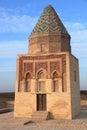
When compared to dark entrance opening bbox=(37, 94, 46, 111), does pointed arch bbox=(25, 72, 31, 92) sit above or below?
above

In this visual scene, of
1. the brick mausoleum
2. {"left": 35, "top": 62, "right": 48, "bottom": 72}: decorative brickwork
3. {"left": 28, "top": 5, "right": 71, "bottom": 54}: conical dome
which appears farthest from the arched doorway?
{"left": 28, "top": 5, "right": 71, "bottom": 54}: conical dome

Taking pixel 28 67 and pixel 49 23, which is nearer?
pixel 28 67

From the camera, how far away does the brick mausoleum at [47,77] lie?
15.0 m

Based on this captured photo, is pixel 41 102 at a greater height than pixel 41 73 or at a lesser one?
lesser

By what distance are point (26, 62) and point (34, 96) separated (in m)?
2.69

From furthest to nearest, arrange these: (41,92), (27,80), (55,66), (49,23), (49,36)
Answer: (49,23) < (49,36) < (27,80) < (55,66) < (41,92)

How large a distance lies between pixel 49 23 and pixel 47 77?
15.0ft

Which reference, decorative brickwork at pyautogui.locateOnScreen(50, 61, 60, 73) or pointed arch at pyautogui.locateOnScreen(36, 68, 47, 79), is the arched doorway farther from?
decorative brickwork at pyautogui.locateOnScreen(50, 61, 60, 73)

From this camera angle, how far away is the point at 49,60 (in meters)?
15.8

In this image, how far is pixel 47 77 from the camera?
51.1 ft

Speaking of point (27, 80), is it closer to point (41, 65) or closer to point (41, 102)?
point (41, 65)

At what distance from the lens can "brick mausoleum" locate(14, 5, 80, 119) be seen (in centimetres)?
1495

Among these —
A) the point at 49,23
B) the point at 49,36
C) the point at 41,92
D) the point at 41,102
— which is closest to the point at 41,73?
the point at 41,92

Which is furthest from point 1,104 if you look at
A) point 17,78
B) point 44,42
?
point 44,42
